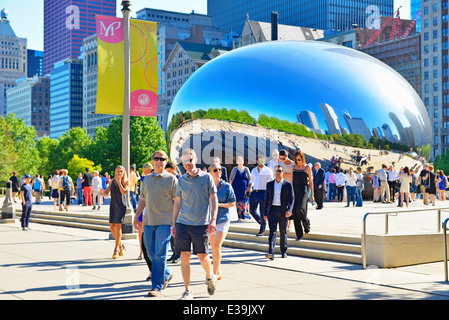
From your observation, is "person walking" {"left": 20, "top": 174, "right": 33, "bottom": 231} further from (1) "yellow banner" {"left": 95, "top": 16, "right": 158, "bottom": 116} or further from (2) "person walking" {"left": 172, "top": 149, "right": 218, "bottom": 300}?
(2) "person walking" {"left": 172, "top": 149, "right": 218, "bottom": 300}

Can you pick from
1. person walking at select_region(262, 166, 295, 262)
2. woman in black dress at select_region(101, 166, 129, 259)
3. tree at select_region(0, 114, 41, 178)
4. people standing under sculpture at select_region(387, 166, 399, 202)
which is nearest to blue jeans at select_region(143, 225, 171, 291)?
person walking at select_region(262, 166, 295, 262)

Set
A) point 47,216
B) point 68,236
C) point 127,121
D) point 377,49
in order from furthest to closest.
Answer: point 377,49, point 47,216, point 68,236, point 127,121

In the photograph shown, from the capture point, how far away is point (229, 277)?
933cm

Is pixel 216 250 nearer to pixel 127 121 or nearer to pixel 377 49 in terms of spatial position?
pixel 127 121

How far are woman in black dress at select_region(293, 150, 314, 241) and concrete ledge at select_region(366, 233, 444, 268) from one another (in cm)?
213

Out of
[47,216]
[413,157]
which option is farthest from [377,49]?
[47,216]

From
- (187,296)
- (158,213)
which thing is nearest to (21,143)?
(158,213)

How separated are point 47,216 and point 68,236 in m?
7.21

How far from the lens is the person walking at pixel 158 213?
25.4 feet

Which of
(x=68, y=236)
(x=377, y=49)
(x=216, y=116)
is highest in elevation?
(x=377, y=49)

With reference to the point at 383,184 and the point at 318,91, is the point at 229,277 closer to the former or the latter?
the point at 383,184
